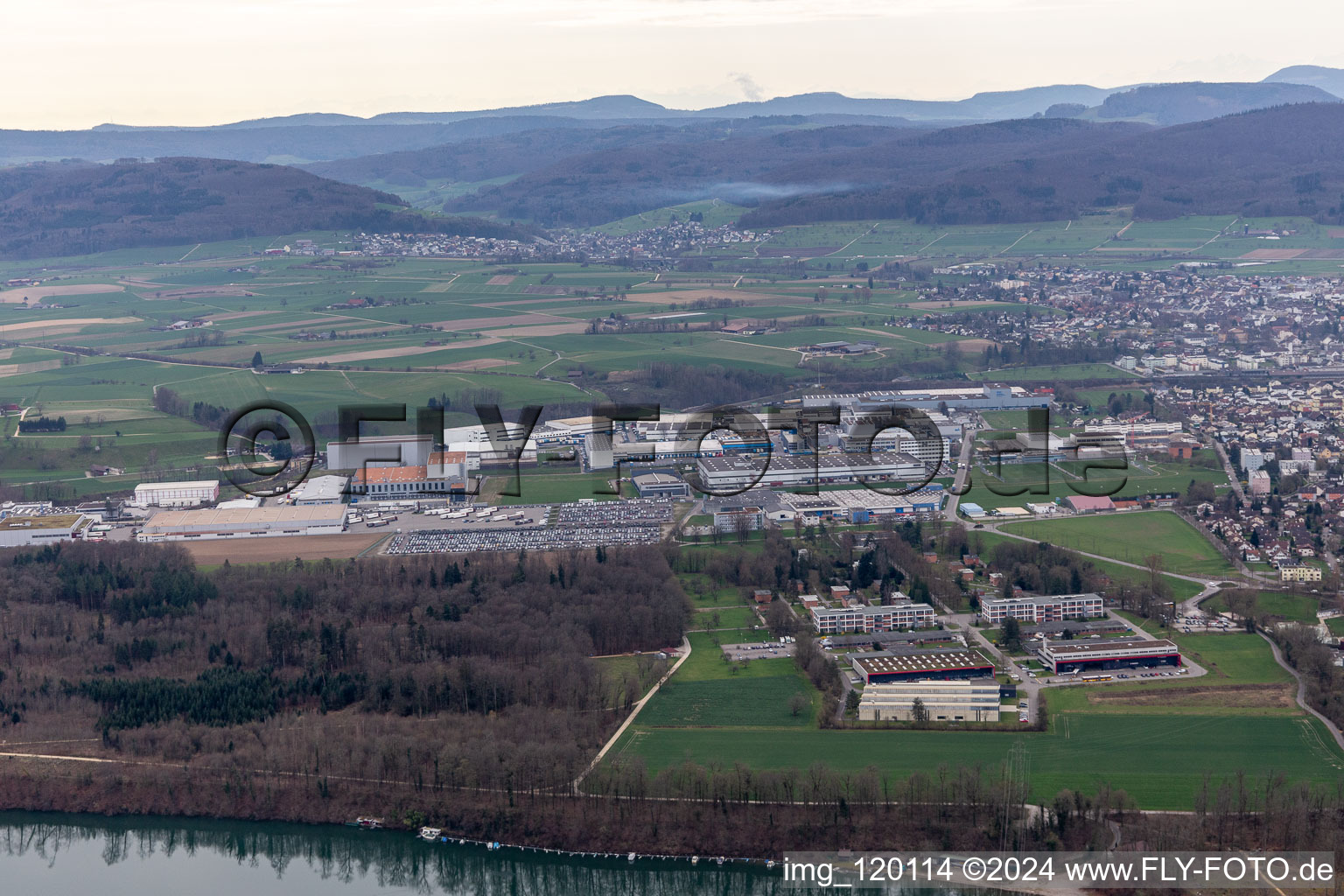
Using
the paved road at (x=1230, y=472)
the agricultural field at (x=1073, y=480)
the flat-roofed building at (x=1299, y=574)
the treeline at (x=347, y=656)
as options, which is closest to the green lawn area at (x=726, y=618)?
the treeline at (x=347, y=656)

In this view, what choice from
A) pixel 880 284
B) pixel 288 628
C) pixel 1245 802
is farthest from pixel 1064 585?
pixel 880 284

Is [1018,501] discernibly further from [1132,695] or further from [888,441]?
[1132,695]

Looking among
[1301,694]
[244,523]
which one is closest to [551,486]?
[244,523]

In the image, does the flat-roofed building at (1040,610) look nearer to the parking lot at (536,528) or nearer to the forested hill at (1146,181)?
the parking lot at (536,528)

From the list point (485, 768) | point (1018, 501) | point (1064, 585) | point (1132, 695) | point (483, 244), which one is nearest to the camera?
point (485, 768)

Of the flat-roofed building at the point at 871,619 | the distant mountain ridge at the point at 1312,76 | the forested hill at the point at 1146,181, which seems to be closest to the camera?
the flat-roofed building at the point at 871,619

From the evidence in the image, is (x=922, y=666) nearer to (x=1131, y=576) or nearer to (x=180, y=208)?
(x=1131, y=576)

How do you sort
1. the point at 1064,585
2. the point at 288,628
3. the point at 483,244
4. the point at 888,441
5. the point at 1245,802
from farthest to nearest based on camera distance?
the point at 483,244, the point at 888,441, the point at 1064,585, the point at 288,628, the point at 1245,802
